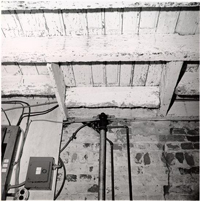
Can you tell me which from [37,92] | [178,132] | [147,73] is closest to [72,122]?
[37,92]

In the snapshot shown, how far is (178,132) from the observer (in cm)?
205

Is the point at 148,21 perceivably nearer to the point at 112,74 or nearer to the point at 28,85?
the point at 112,74

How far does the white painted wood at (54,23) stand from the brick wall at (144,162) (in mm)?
1026

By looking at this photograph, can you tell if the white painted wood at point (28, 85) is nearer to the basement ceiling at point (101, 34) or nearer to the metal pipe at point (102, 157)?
the basement ceiling at point (101, 34)

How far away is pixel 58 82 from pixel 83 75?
0.78 feet

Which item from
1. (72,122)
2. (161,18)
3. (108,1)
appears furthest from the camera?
(72,122)

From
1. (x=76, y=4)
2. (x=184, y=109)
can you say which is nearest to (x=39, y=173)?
(x=76, y=4)

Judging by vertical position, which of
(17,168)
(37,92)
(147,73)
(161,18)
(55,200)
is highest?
(161,18)

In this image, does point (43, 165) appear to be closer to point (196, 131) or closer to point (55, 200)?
point (55, 200)

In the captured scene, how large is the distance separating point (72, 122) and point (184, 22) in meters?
1.37

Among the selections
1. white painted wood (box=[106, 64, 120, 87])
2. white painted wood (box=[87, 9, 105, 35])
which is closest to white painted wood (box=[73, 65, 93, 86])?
white painted wood (box=[106, 64, 120, 87])

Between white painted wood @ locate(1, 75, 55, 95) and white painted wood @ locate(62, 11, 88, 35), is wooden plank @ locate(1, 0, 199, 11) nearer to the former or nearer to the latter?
white painted wood @ locate(62, 11, 88, 35)

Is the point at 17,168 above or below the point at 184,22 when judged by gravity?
below

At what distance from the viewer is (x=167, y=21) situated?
1287mm
